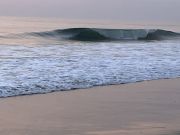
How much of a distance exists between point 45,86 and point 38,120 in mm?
2792

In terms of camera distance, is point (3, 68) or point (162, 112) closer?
point (162, 112)

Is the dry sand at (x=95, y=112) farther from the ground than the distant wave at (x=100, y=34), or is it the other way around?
the dry sand at (x=95, y=112)

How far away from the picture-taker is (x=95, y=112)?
23.4 feet

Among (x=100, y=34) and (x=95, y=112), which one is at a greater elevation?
(x=95, y=112)

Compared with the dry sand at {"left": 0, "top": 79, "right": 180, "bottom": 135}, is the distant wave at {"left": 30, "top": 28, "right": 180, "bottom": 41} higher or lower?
lower

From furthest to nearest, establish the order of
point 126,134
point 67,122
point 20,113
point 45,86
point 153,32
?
point 153,32
point 45,86
point 20,113
point 67,122
point 126,134

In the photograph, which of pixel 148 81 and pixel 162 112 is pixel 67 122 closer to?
pixel 162 112

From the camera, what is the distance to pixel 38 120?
6477 millimetres

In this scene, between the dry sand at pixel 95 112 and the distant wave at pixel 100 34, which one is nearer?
the dry sand at pixel 95 112

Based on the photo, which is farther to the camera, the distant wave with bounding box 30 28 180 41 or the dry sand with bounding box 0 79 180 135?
the distant wave with bounding box 30 28 180 41

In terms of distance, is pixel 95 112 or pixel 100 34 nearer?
pixel 95 112

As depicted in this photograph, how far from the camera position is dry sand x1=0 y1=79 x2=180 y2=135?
604 cm

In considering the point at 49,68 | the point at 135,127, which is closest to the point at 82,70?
the point at 49,68

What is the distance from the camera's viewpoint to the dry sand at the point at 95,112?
6043mm
